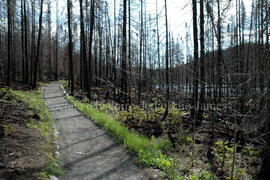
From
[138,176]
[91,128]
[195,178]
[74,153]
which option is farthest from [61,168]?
[91,128]

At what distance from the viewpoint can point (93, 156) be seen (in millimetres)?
4746

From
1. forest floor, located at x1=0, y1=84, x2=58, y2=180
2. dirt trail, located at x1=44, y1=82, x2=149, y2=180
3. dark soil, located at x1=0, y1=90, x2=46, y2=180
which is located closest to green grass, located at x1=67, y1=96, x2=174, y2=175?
dirt trail, located at x1=44, y1=82, x2=149, y2=180

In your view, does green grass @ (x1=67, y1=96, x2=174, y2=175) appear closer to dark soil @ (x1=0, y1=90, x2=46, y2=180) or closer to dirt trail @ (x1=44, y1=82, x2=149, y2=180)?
dirt trail @ (x1=44, y1=82, x2=149, y2=180)

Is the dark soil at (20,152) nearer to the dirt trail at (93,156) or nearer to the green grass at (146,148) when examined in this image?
the dirt trail at (93,156)

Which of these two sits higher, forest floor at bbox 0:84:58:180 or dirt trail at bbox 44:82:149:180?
forest floor at bbox 0:84:58:180

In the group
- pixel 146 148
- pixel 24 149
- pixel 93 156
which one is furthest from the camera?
pixel 146 148

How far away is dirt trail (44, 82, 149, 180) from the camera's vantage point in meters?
3.87

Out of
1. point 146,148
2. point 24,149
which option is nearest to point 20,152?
point 24,149

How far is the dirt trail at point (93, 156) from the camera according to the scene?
387 centimetres

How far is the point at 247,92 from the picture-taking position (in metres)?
2.40

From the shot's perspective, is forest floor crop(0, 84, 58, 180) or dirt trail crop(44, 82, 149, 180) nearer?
forest floor crop(0, 84, 58, 180)

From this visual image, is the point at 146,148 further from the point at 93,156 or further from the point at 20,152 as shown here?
the point at 20,152

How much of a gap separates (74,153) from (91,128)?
7.55 feet

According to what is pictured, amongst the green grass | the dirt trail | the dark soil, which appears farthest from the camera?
the green grass
